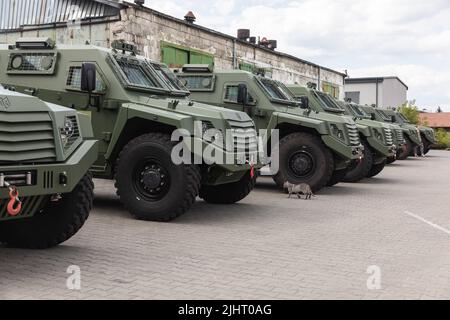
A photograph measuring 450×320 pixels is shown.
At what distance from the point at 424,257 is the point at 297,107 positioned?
6.29 meters

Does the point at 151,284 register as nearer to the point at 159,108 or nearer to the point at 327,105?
the point at 159,108

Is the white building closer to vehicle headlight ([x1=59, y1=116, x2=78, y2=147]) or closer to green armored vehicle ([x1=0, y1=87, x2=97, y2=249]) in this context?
green armored vehicle ([x1=0, y1=87, x2=97, y2=249])

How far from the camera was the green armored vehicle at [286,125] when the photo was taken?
11.3 metres

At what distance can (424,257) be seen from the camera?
619 centimetres

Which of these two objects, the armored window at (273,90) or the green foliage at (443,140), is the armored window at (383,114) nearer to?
the armored window at (273,90)

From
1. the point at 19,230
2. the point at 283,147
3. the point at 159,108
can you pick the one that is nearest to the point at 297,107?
the point at 283,147

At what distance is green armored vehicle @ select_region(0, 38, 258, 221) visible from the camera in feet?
25.0

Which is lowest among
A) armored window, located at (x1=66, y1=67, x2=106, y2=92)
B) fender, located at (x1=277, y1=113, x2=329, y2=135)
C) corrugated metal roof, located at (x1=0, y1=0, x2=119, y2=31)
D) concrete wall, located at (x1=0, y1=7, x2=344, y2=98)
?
fender, located at (x1=277, y1=113, x2=329, y2=135)

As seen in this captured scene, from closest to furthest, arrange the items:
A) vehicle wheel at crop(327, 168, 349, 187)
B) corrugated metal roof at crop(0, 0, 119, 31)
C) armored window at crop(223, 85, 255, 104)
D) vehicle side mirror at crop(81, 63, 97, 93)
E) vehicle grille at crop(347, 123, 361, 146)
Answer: vehicle side mirror at crop(81, 63, 97, 93), armored window at crop(223, 85, 255, 104), vehicle grille at crop(347, 123, 361, 146), vehicle wheel at crop(327, 168, 349, 187), corrugated metal roof at crop(0, 0, 119, 31)

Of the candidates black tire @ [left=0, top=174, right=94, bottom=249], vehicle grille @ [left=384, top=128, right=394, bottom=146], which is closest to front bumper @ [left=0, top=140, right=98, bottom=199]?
black tire @ [left=0, top=174, right=94, bottom=249]

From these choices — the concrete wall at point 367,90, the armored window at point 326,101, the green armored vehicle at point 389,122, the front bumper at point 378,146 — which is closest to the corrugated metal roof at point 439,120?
the concrete wall at point 367,90

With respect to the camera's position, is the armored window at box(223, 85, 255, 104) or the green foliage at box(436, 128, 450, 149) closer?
the armored window at box(223, 85, 255, 104)

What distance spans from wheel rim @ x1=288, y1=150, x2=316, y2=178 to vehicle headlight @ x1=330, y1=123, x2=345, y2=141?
62cm

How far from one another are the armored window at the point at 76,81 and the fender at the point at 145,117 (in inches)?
19.1
